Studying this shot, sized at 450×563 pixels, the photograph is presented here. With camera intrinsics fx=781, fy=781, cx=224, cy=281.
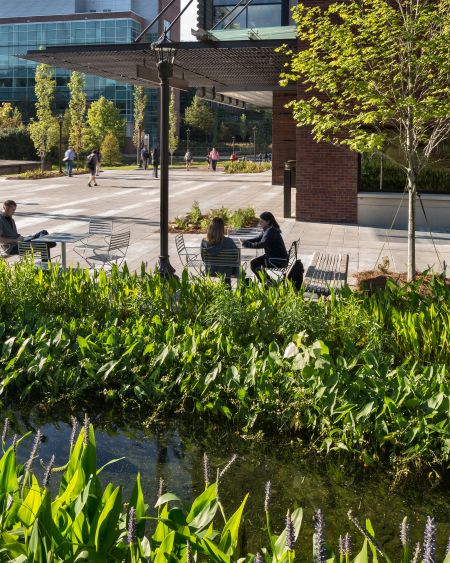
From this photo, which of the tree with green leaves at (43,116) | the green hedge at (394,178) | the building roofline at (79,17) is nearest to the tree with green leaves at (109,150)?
the tree with green leaves at (43,116)

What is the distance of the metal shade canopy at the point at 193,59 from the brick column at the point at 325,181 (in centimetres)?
264

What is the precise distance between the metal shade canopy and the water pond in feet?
40.0

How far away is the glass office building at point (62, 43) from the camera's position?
3366 inches

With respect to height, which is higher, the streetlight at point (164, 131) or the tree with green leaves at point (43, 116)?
the tree with green leaves at point (43, 116)

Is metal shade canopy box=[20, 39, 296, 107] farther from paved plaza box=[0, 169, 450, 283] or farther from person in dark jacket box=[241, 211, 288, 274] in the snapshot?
person in dark jacket box=[241, 211, 288, 274]

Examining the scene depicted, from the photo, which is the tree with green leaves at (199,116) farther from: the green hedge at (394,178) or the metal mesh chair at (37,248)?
the metal mesh chair at (37,248)

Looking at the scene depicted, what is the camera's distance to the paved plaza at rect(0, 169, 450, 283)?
15820 mm

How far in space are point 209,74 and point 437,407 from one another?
23048mm

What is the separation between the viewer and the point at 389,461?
5.89 metres

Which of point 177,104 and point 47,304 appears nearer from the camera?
point 47,304

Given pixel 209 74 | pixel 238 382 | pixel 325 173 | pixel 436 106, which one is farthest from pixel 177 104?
pixel 238 382

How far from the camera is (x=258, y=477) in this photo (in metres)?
5.78

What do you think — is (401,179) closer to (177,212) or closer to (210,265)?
(177,212)

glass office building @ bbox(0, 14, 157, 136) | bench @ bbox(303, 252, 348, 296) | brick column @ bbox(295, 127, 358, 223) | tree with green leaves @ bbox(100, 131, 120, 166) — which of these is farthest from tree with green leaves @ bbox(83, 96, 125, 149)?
bench @ bbox(303, 252, 348, 296)
